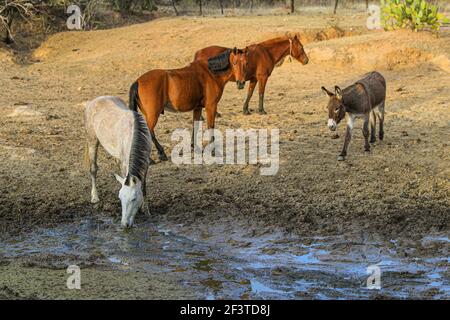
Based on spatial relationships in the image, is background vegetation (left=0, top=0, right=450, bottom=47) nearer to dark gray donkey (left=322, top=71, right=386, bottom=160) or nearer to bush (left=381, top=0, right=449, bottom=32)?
bush (left=381, top=0, right=449, bottom=32)

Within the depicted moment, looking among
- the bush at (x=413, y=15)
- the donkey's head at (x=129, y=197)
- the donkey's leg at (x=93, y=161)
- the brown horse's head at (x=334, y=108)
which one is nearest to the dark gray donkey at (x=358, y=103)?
the brown horse's head at (x=334, y=108)

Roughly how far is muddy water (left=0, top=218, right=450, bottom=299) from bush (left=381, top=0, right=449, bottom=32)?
983cm

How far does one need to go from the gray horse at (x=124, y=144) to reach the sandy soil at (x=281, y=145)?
2.18 ft

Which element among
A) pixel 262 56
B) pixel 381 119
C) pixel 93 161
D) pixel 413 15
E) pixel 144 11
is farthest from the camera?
pixel 144 11

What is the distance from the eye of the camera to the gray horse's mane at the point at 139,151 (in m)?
8.32

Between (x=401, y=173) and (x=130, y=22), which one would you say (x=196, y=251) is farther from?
(x=130, y=22)

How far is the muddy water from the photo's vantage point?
7.01 m

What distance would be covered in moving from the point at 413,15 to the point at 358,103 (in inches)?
282

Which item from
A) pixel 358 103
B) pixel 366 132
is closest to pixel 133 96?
pixel 358 103

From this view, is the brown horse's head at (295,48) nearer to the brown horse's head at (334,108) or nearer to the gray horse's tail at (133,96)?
the brown horse's head at (334,108)

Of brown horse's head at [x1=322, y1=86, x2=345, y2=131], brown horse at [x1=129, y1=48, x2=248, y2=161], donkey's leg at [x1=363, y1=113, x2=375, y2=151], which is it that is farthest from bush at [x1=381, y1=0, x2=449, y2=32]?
brown horse's head at [x1=322, y1=86, x2=345, y2=131]

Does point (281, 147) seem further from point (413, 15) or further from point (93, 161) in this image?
point (413, 15)

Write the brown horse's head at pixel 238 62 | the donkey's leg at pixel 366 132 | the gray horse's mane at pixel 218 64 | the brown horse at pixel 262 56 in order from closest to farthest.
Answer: the donkey's leg at pixel 366 132 < the gray horse's mane at pixel 218 64 < the brown horse's head at pixel 238 62 < the brown horse at pixel 262 56

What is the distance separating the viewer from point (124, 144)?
8.68 meters
